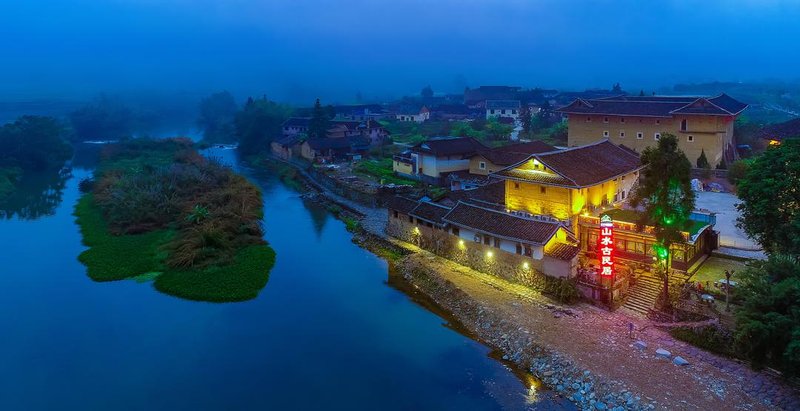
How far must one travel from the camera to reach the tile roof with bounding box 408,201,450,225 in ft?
77.5

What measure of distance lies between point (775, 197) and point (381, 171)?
1157 inches

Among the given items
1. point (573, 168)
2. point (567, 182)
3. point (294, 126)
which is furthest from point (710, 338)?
point (294, 126)

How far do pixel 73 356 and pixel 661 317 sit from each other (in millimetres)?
18099

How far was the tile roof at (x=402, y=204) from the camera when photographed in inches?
1013

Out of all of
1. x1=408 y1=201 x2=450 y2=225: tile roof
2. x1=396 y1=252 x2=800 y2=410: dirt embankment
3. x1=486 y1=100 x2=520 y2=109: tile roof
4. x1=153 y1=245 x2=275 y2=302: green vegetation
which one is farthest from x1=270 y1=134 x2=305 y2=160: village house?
x1=396 y1=252 x2=800 y2=410: dirt embankment

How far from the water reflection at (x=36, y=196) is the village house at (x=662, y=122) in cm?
3788

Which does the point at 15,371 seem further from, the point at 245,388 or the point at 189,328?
the point at 245,388

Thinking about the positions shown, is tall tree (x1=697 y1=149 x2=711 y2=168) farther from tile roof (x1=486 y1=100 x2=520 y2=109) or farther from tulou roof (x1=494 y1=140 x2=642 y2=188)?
tile roof (x1=486 y1=100 x2=520 y2=109)

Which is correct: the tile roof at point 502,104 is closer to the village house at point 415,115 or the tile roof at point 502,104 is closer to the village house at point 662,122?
the village house at point 415,115

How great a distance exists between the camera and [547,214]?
21.9 m

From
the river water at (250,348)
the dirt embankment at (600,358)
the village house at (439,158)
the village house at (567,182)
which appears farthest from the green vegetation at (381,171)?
the dirt embankment at (600,358)

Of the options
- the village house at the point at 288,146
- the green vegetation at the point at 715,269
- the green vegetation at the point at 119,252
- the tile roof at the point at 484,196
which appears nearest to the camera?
the green vegetation at the point at 715,269

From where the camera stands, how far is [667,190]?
16.4 metres

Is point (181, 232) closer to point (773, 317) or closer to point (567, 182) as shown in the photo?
point (567, 182)
